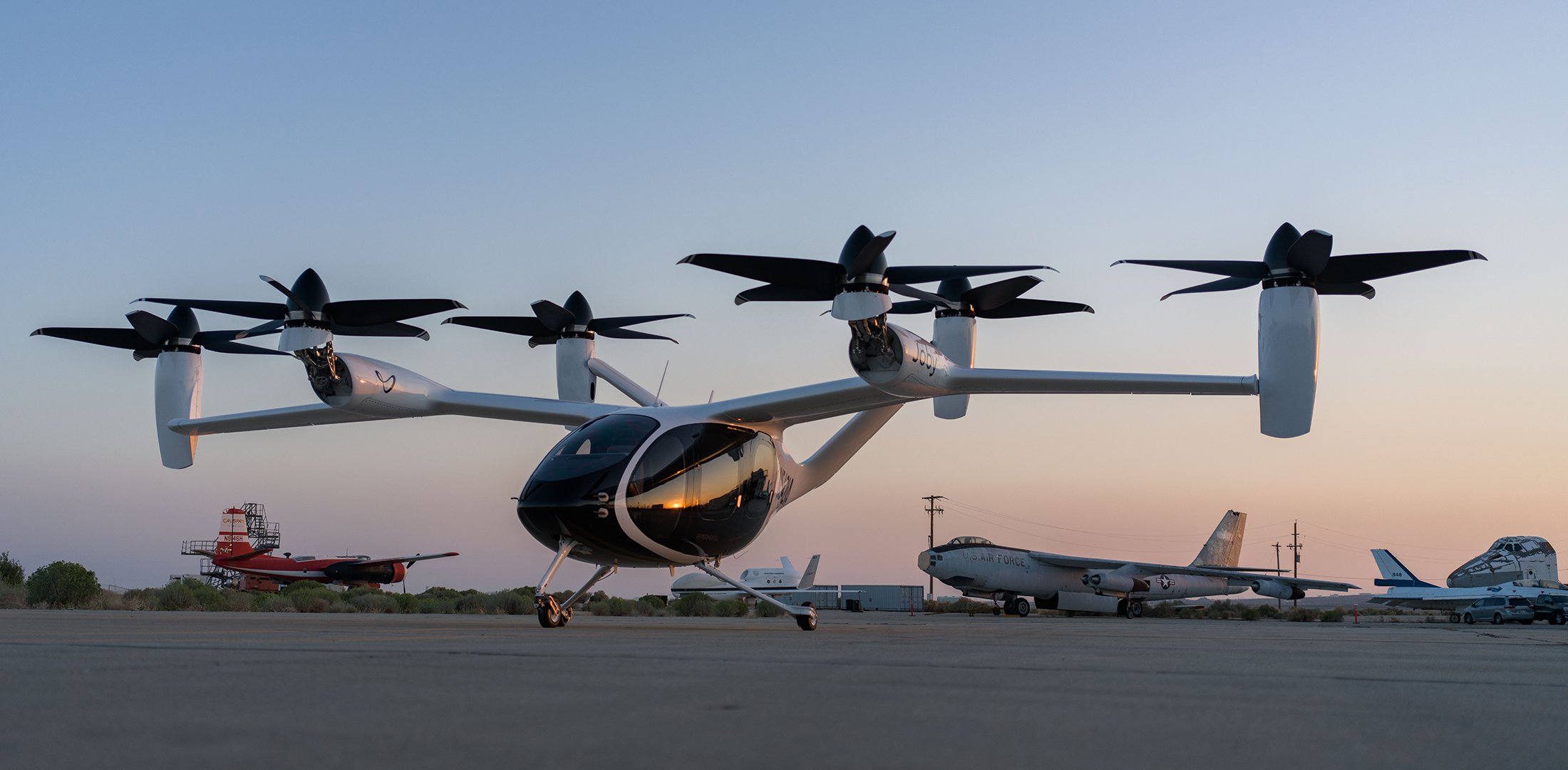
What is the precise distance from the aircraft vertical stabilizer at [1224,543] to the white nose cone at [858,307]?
41894 millimetres

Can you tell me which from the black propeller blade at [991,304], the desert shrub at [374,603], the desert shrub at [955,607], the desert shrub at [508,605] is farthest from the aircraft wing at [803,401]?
the desert shrub at [955,607]

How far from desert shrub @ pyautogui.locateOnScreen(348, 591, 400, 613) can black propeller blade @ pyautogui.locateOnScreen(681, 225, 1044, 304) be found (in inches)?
609

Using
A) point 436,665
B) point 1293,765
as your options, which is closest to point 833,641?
point 436,665

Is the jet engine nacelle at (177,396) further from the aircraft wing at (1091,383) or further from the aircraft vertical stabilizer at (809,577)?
the aircraft vertical stabilizer at (809,577)

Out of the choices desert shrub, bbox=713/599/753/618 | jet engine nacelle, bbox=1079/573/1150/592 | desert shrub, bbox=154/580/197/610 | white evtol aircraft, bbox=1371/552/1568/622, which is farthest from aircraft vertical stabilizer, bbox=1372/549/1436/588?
desert shrub, bbox=154/580/197/610

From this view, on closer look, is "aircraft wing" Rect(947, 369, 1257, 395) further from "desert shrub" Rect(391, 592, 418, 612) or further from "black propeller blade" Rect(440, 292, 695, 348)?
"desert shrub" Rect(391, 592, 418, 612)

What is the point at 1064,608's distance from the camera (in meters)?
44.4

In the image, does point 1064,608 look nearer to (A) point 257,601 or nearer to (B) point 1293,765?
(A) point 257,601

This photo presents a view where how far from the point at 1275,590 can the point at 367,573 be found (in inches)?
1550

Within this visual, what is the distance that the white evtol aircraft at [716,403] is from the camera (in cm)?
1316

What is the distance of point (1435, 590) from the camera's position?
45.7m

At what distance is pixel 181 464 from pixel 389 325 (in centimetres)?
534

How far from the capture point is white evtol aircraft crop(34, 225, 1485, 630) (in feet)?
43.2

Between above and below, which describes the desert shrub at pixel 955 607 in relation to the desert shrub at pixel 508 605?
below
